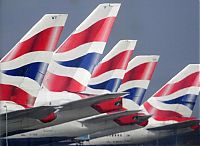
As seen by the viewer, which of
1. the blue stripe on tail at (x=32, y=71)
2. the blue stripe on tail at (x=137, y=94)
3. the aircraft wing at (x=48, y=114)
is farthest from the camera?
the blue stripe on tail at (x=137, y=94)

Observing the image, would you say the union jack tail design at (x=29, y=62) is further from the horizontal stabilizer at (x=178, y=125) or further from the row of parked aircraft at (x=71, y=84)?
the horizontal stabilizer at (x=178, y=125)

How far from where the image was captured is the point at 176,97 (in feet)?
100

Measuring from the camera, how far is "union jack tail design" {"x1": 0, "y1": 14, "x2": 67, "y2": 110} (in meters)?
18.0

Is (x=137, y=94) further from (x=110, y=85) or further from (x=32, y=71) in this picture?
(x=32, y=71)

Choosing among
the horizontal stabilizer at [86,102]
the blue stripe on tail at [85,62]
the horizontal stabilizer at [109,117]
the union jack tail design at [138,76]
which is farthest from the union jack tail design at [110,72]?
the horizontal stabilizer at [86,102]

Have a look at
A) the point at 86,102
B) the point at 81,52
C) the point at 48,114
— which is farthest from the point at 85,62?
the point at 48,114

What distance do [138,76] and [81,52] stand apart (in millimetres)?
6960

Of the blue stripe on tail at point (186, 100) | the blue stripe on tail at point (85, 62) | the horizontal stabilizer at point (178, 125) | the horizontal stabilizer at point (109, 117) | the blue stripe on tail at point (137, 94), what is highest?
the blue stripe on tail at point (186, 100)

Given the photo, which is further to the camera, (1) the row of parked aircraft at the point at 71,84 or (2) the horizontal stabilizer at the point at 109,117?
(2) the horizontal stabilizer at the point at 109,117

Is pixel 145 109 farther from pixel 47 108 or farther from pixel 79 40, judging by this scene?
pixel 47 108

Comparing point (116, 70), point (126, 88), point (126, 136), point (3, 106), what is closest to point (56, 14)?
point (3, 106)

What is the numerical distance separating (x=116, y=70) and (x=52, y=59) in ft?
14.6

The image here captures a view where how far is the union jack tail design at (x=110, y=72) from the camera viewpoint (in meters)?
23.8

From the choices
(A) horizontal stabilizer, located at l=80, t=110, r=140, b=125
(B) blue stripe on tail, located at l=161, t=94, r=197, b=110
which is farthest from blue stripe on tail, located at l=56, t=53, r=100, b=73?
(B) blue stripe on tail, located at l=161, t=94, r=197, b=110
